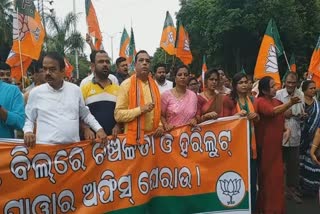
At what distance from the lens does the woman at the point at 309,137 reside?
21.4 feet

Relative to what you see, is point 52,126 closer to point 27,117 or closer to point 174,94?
point 27,117

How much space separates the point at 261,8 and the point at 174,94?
2578cm

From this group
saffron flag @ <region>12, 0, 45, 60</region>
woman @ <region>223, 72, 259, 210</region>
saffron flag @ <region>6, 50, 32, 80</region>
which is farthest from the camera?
saffron flag @ <region>6, 50, 32, 80</region>

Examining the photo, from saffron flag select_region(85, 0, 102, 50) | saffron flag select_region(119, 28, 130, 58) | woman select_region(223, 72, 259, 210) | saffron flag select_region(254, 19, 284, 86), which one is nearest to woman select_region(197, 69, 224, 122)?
woman select_region(223, 72, 259, 210)

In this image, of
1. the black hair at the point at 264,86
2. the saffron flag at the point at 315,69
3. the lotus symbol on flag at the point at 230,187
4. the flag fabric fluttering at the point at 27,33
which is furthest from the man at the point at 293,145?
the flag fabric fluttering at the point at 27,33

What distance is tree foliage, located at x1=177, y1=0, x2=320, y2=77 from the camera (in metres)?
28.8

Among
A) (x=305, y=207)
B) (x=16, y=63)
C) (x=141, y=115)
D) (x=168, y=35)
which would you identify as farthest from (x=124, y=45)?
(x=141, y=115)

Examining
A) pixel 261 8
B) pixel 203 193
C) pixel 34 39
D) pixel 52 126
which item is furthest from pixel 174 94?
pixel 261 8

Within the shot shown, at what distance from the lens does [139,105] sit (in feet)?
14.3

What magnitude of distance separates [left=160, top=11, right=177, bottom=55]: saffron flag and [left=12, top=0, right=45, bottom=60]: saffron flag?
210 inches

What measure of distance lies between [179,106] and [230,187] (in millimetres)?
944

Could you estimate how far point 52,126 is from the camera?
3885 mm

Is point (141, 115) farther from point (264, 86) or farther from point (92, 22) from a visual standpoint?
point (92, 22)

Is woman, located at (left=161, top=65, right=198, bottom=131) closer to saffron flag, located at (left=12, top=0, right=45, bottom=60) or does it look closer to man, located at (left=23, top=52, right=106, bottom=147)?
man, located at (left=23, top=52, right=106, bottom=147)
